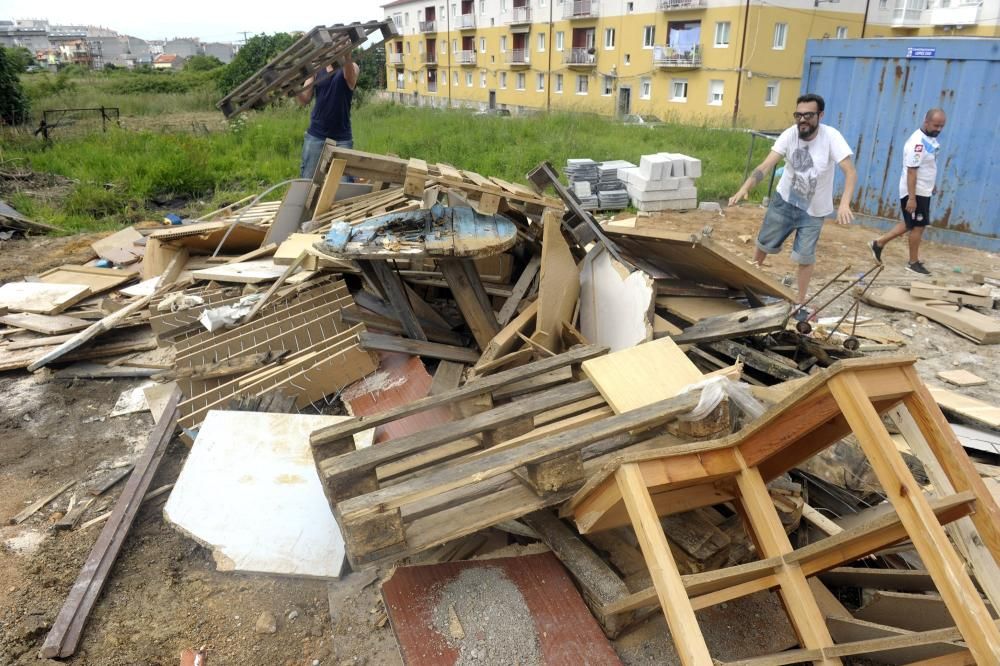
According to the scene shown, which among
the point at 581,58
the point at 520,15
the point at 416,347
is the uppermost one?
the point at 520,15

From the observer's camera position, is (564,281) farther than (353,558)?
Yes

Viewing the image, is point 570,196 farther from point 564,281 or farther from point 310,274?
point 310,274

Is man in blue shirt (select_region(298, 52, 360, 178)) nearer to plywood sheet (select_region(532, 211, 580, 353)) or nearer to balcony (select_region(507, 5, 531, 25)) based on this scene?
plywood sheet (select_region(532, 211, 580, 353))

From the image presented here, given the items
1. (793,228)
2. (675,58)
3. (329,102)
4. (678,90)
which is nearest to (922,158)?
(793,228)

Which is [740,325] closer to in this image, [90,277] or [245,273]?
[245,273]

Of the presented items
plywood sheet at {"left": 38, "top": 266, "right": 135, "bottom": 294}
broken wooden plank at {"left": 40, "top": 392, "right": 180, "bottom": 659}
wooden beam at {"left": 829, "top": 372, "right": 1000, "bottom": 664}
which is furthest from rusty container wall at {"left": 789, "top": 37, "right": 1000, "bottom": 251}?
plywood sheet at {"left": 38, "top": 266, "right": 135, "bottom": 294}

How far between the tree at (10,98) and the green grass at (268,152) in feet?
7.52

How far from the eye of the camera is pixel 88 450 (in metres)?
3.66

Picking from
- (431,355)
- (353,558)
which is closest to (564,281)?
(431,355)

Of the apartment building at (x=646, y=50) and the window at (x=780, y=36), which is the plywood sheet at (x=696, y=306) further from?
the window at (x=780, y=36)

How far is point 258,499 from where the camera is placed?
9.45ft

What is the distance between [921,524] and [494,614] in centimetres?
141

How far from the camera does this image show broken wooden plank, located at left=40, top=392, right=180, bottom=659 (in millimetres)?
2355

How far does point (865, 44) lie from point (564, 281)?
6.92m
